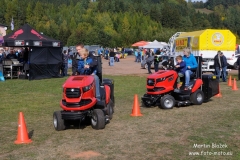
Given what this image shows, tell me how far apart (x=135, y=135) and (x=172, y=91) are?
3.66 meters

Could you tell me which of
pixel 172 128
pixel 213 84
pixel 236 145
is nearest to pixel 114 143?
pixel 172 128

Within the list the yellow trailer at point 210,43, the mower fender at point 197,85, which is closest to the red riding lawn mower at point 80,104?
the mower fender at point 197,85

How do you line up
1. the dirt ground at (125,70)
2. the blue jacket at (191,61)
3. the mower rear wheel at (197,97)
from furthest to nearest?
the dirt ground at (125,70) → the blue jacket at (191,61) → the mower rear wheel at (197,97)

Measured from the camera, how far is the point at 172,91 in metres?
10.7

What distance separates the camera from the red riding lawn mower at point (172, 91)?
1041 centimetres

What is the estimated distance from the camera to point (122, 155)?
19.7ft

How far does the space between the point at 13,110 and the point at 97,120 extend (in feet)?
12.9

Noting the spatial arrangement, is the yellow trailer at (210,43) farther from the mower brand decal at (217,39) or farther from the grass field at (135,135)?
the grass field at (135,135)

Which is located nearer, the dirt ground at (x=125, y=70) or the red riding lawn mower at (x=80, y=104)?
the red riding lawn mower at (x=80, y=104)

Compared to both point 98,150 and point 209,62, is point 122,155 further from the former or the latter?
point 209,62

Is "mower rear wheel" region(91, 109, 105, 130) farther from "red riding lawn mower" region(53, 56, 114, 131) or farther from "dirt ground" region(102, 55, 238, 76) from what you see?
"dirt ground" region(102, 55, 238, 76)

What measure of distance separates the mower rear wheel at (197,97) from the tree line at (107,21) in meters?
76.8

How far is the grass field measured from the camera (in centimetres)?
612

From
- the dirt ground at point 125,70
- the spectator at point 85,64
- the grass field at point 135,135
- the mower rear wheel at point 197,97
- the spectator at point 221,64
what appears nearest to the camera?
the grass field at point 135,135
